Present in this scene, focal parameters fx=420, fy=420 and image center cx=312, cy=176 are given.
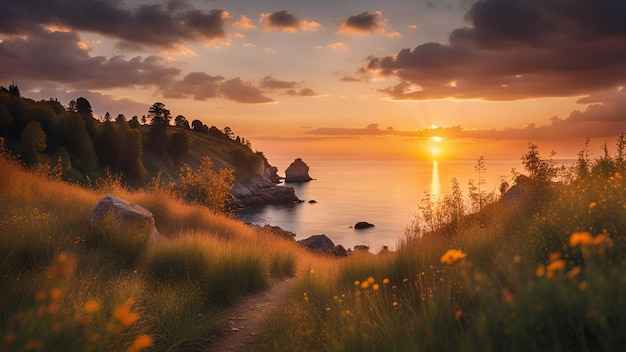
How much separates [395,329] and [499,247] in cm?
440

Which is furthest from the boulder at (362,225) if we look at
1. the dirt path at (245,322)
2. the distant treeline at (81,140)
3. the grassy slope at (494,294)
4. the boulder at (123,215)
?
the dirt path at (245,322)

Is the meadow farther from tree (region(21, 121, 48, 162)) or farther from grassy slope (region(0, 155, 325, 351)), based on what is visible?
tree (region(21, 121, 48, 162))

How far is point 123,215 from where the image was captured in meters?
12.9

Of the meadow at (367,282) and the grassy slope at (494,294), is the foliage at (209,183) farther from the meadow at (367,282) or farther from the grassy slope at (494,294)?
the grassy slope at (494,294)

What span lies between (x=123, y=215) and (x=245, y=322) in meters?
6.68

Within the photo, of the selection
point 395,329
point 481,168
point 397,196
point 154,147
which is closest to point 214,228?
point 481,168

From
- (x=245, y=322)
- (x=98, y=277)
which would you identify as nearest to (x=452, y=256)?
(x=245, y=322)

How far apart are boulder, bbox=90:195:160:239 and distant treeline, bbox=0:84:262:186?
41423 mm

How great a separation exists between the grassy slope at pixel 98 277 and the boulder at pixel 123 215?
19.2 inches

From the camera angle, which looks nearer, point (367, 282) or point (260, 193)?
point (367, 282)

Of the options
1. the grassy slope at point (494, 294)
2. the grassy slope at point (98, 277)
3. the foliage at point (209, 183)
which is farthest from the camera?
the foliage at point (209, 183)

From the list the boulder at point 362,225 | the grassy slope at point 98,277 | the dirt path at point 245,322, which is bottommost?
the boulder at point 362,225

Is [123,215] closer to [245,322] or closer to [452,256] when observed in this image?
[245,322]

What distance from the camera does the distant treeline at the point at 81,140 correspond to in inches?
2440
